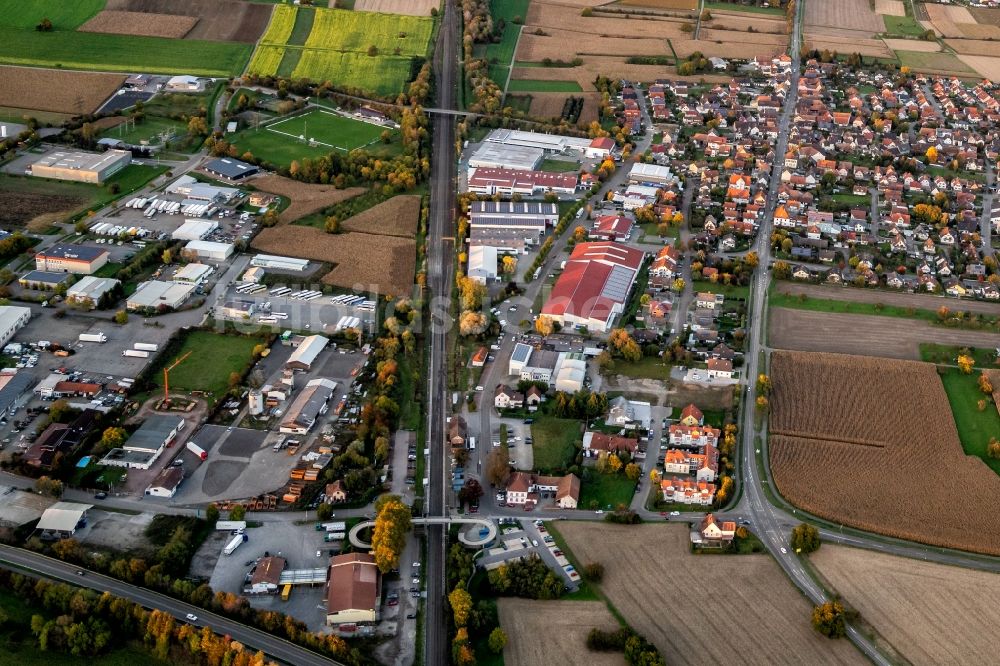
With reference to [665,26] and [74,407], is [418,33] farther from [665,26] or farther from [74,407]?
[74,407]

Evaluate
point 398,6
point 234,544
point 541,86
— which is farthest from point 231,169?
point 398,6

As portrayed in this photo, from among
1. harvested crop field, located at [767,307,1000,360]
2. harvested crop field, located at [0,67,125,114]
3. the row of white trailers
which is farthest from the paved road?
harvested crop field, located at [0,67,125,114]

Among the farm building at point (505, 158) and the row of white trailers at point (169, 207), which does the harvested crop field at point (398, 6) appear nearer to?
the farm building at point (505, 158)

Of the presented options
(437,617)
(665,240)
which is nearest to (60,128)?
(665,240)

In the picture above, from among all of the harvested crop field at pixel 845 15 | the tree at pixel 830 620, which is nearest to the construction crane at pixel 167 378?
the tree at pixel 830 620

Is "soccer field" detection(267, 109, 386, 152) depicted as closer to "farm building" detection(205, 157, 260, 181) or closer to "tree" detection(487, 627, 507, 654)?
"farm building" detection(205, 157, 260, 181)

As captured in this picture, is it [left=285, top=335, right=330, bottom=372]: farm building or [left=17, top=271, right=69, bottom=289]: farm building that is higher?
[left=17, top=271, right=69, bottom=289]: farm building
